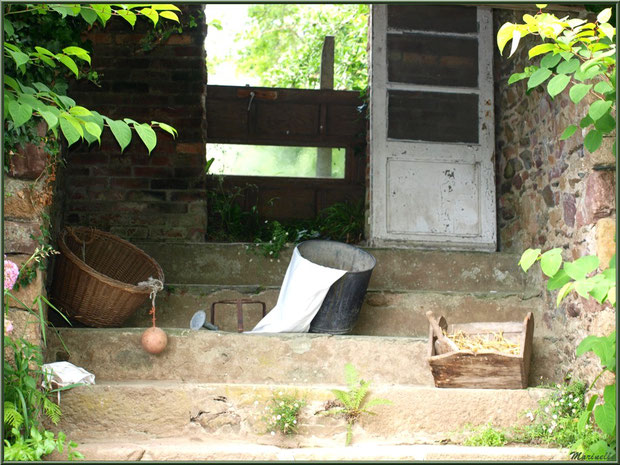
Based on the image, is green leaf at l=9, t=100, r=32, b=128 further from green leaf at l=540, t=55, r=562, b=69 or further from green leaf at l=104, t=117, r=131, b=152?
green leaf at l=540, t=55, r=562, b=69

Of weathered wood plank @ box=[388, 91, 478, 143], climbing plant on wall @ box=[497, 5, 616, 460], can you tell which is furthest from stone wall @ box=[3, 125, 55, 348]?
weathered wood plank @ box=[388, 91, 478, 143]

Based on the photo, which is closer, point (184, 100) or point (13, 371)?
point (13, 371)

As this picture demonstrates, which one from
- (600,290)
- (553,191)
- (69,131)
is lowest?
(600,290)

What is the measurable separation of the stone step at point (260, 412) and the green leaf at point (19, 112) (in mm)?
1263

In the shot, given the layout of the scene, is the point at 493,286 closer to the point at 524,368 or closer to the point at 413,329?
the point at 413,329

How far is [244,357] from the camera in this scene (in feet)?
11.7

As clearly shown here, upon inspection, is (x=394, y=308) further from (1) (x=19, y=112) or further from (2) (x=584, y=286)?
(1) (x=19, y=112)

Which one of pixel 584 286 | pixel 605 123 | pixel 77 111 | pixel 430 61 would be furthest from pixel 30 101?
pixel 430 61

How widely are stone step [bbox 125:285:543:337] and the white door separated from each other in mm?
672

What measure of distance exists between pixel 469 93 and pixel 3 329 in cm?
365

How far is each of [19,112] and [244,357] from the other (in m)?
1.66

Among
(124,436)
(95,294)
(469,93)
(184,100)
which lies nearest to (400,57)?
(469,93)

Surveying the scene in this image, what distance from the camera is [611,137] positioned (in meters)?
3.36

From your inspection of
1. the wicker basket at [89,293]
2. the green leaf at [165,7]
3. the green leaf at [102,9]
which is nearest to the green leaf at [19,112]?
the green leaf at [102,9]
